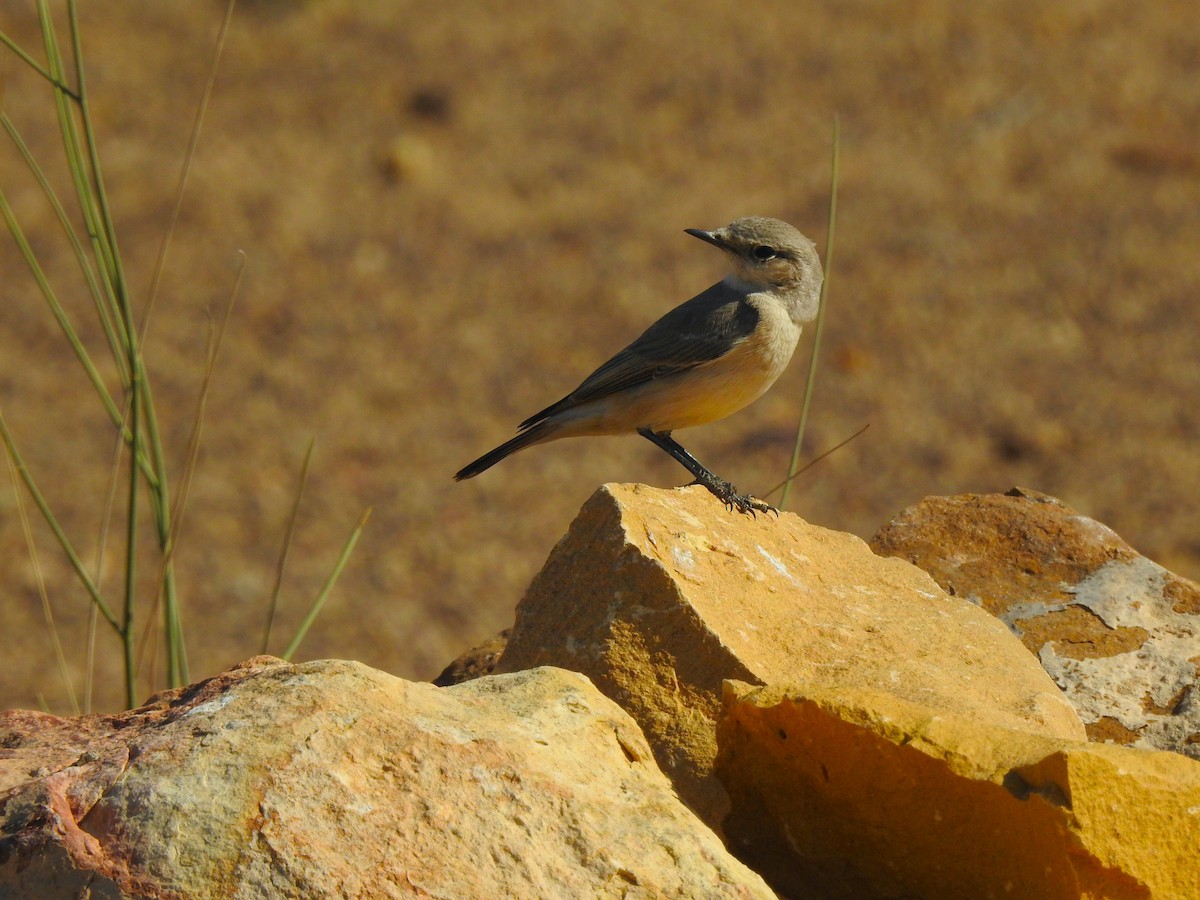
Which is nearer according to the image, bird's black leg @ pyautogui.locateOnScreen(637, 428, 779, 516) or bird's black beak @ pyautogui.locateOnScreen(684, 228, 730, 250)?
bird's black leg @ pyautogui.locateOnScreen(637, 428, 779, 516)

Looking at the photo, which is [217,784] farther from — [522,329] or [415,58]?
[415,58]

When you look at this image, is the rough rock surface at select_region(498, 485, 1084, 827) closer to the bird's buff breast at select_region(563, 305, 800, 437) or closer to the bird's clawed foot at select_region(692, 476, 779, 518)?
the bird's clawed foot at select_region(692, 476, 779, 518)

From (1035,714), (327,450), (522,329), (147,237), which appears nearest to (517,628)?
(1035,714)

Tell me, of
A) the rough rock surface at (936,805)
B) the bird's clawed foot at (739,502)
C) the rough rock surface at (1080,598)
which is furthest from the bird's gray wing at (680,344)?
the rough rock surface at (936,805)

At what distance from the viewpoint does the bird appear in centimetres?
576

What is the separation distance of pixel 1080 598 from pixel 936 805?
1986mm

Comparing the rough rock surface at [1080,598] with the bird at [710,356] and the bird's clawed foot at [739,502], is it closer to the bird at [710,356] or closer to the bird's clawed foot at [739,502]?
the bird's clawed foot at [739,502]

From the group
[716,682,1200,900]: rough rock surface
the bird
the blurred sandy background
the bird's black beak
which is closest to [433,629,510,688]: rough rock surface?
the bird

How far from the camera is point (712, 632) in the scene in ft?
11.4

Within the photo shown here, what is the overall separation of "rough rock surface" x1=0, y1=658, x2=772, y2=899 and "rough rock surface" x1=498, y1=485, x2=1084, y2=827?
1.91ft

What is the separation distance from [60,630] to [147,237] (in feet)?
14.5

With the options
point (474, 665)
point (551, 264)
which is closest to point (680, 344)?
point (474, 665)

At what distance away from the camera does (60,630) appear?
9.40m

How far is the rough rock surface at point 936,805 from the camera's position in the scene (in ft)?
9.07
